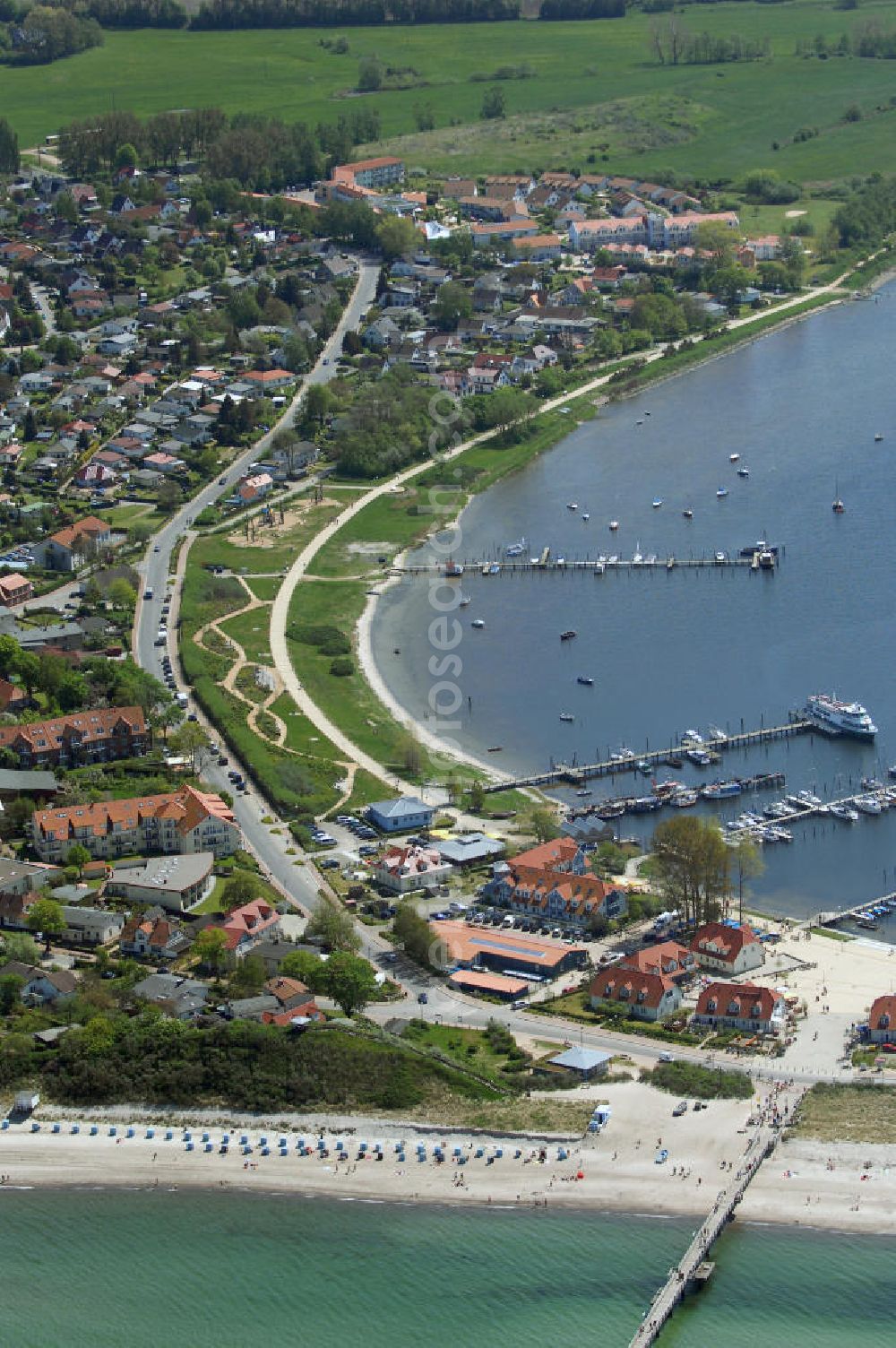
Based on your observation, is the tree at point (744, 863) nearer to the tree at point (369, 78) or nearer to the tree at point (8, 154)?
the tree at point (8, 154)

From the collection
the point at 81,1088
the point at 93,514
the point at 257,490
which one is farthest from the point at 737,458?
the point at 81,1088

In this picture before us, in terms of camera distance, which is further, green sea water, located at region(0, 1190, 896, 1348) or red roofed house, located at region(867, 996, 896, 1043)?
red roofed house, located at region(867, 996, 896, 1043)

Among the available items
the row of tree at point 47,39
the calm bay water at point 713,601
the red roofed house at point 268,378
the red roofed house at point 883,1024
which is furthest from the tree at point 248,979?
the row of tree at point 47,39

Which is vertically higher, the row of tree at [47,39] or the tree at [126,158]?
the row of tree at [47,39]

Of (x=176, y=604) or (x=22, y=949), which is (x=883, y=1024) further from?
(x=176, y=604)

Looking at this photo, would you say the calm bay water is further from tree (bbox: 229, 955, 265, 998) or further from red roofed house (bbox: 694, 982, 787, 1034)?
tree (bbox: 229, 955, 265, 998)

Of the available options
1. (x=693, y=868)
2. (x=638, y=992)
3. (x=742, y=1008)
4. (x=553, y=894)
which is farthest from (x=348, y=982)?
(x=693, y=868)

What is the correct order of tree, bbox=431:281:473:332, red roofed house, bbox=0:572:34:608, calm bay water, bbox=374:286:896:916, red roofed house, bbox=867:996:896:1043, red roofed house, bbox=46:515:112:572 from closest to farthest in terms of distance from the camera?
red roofed house, bbox=867:996:896:1043 < calm bay water, bbox=374:286:896:916 < red roofed house, bbox=0:572:34:608 < red roofed house, bbox=46:515:112:572 < tree, bbox=431:281:473:332

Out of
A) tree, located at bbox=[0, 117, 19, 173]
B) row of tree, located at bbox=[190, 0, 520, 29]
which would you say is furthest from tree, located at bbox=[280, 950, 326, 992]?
row of tree, located at bbox=[190, 0, 520, 29]
